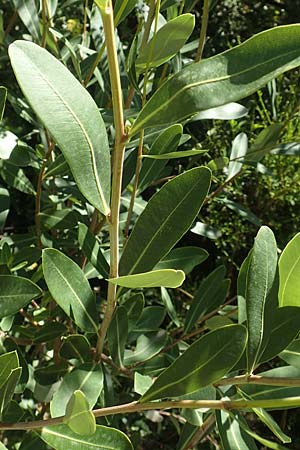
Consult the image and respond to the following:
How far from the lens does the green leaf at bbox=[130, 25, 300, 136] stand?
44cm

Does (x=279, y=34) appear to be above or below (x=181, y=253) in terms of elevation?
above

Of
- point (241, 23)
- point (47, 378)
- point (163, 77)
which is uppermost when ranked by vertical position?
point (163, 77)

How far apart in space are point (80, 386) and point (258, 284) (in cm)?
23

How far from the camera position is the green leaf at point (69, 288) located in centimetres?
65

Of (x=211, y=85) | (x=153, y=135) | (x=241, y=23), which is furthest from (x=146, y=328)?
(x=241, y=23)

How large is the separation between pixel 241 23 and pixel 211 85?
60.1 inches

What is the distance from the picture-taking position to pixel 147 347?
874 millimetres

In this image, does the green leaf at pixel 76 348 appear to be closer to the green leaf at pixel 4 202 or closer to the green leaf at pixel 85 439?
the green leaf at pixel 85 439

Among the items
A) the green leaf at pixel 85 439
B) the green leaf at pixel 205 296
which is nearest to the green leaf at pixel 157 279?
the green leaf at pixel 85 439

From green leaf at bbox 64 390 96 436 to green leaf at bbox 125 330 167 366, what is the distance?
363mm

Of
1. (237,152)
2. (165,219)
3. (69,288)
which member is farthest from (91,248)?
(237,152)

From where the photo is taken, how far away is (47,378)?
88 centimetres

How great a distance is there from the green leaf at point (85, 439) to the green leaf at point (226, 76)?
0.28 meters

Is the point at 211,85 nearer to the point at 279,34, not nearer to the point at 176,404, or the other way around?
the point at 279,34
